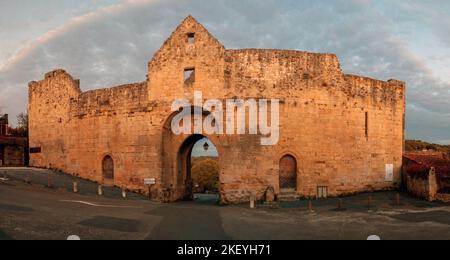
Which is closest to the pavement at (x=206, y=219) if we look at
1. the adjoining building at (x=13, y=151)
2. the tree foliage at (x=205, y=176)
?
the adjoining building at (x=13, y=151)

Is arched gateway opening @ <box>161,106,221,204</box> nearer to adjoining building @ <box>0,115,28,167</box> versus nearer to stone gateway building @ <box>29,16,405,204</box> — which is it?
stone gateway building @ <box>29,16,405,204</box>

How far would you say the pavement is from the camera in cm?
1155

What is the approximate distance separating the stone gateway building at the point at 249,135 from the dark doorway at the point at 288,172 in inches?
2.1

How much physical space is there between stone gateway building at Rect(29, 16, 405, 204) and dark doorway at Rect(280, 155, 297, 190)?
5cm

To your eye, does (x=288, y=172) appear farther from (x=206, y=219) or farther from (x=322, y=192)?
(x=206, y=219)

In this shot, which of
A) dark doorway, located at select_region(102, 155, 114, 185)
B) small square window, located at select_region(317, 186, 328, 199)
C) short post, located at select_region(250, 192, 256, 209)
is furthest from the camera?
dark doorway, located at select_region(102, 155, 114, 185)

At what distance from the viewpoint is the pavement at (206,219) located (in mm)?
11555

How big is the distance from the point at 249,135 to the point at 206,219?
6.53 metres

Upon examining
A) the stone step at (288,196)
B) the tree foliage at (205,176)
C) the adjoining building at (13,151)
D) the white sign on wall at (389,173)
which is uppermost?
the adjoining building at (13,151)

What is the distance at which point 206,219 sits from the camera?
1505 centimetres

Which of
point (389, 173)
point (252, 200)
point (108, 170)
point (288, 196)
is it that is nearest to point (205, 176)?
point (108, 170)

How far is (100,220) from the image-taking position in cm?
1352

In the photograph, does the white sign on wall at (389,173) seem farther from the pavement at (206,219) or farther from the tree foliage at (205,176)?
the tree foliage at (205,176)

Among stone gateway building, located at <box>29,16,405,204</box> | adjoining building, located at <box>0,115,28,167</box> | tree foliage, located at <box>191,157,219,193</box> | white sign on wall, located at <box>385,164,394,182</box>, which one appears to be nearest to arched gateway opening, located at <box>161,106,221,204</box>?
stone gateway building, located at <box>29,16,405,204</box>
